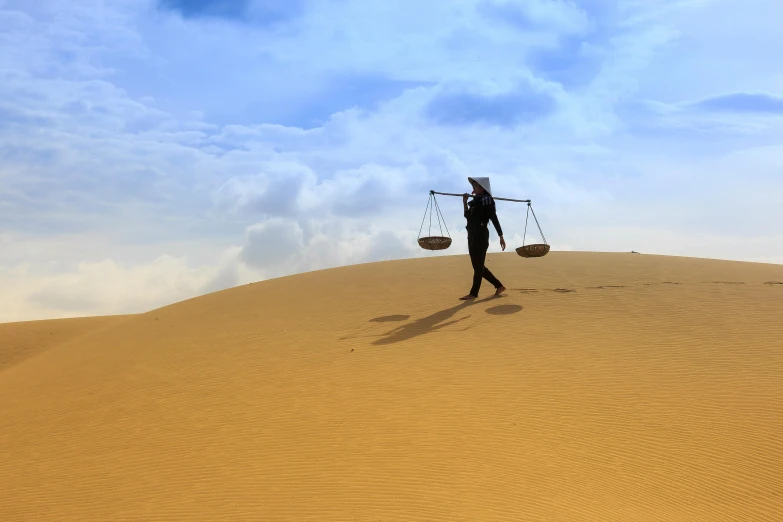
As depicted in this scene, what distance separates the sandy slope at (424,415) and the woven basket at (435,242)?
4.16 feet

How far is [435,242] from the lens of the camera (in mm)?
13469

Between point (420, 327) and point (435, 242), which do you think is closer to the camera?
point (420, 327)

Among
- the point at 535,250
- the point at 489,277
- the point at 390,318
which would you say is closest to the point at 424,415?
the point at 390,318

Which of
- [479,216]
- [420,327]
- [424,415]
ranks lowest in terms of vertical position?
[424,415]

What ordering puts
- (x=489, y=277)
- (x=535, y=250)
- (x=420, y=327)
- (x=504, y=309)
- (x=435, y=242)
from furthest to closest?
(x=489, y=277) < (x=435, y=242) < (x=535, y=250) < (x=504, y=309) < (x=420, y=327)

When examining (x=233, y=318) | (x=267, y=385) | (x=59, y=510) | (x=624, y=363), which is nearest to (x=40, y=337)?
(x=233, y=318)

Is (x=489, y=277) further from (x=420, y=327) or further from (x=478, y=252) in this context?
(x=420, y=327)

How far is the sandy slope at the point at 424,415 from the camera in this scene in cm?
634

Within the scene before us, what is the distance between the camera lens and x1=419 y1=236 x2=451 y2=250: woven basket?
13430 mm

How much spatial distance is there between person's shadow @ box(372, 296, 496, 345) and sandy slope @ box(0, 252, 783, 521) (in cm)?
8

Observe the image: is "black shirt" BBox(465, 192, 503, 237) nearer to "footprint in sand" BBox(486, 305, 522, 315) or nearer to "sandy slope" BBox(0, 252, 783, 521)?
"footprint in sand" BBox(486, 305, 522, 315)

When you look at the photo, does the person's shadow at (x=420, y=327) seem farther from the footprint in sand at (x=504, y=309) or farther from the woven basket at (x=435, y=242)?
the woven basket at (x=435, y=242)

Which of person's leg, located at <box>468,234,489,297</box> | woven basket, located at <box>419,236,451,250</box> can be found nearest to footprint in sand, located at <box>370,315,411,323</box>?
woven basket, located at <box>419,236,451,250</box>

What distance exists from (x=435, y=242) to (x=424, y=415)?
19.9 ft
